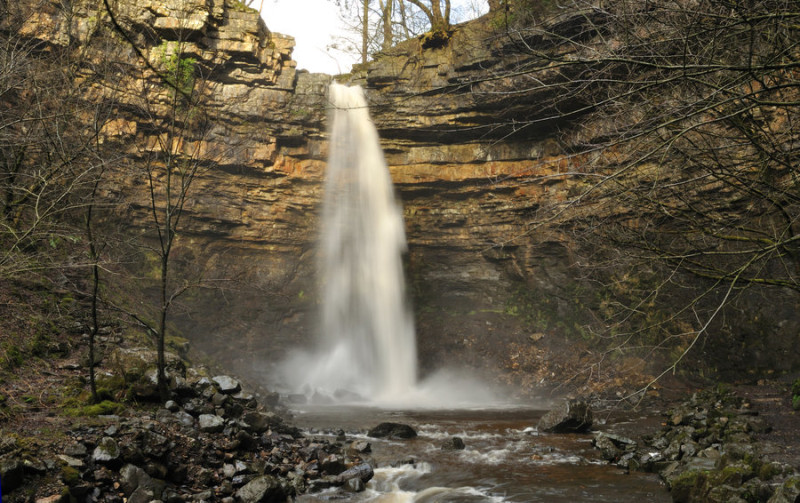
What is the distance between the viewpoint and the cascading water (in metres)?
16.4

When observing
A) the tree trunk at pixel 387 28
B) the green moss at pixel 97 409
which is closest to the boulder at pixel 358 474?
the green moss at pixel 97 409

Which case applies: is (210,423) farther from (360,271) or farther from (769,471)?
(360,271)

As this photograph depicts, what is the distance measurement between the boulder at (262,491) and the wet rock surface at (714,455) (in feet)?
14.0

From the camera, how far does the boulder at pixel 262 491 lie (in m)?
4.87

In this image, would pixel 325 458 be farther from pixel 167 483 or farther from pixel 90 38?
pixel 90 38

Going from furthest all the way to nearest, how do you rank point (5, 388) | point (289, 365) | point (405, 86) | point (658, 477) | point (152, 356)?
point (289, 365)
point (405, 86)
point (152, 356)
point (658, 477)
point (5, 388)

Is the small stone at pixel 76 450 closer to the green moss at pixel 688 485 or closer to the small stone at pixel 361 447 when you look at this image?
the small stone at pixel 361 447

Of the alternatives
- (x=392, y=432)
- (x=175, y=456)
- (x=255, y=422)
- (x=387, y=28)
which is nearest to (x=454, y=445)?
(x=392, y=432)

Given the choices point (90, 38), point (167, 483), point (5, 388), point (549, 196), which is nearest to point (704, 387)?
point (549, 196)

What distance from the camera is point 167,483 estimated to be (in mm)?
4723

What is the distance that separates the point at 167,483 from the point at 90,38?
33.9 feet

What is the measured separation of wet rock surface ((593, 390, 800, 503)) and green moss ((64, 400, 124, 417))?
6348 millimetres

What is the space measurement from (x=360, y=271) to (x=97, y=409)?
12.6m

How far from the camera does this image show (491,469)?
273 inches
